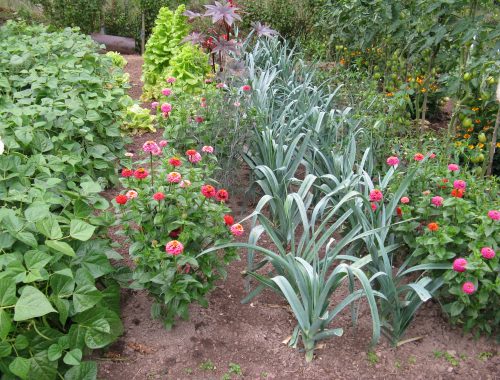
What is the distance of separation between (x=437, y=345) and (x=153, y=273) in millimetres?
1280

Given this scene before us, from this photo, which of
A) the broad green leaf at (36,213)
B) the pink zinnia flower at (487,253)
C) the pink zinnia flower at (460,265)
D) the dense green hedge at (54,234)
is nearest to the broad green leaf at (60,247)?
the dense green hedge at (54,234)

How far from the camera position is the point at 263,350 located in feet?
7.32

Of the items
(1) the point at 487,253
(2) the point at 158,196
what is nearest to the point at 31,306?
(2) the point at 158,196

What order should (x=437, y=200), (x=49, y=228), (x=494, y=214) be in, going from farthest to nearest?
(x=437, y=200) → (x=494, y=214) → (x=49, y=228)

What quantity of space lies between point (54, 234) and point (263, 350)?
98cm

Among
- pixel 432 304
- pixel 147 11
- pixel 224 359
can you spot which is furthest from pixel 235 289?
pixel 147 11

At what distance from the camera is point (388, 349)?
90.0 inches

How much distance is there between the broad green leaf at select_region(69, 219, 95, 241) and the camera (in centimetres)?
191

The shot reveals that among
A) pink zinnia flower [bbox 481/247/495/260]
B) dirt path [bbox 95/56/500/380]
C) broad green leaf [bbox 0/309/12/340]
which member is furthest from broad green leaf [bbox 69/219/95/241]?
pink zinnia flower [bbox 481/247/495/260]

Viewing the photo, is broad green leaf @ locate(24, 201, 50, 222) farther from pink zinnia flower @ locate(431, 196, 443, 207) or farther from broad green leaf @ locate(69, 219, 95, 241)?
pink zinnia flower @ locate(431, 196, 443, 207)

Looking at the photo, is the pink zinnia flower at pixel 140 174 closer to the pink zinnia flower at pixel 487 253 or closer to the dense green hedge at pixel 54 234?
the dense green hedge at pixel 54 234

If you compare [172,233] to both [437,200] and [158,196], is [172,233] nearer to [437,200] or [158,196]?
[158,196]

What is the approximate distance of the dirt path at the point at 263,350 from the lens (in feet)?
6.95

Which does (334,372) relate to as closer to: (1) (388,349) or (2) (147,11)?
(1) (388,349)
